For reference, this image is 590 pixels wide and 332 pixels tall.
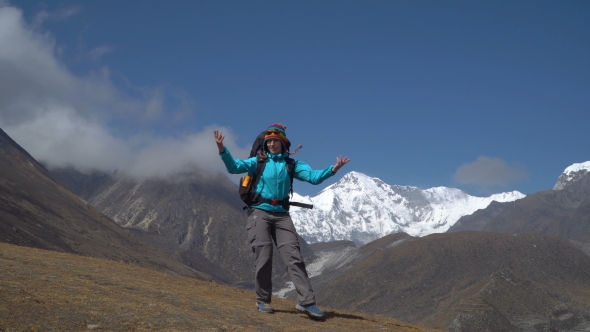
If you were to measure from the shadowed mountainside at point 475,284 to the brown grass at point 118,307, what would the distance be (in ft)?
195

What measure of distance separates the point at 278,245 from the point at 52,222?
92522 mm

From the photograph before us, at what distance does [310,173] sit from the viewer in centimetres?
1127

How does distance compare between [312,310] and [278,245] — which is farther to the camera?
[278,245]

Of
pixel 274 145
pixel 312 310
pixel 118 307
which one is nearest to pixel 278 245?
pixel 312 310

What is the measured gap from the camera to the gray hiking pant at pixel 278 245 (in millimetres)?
10836

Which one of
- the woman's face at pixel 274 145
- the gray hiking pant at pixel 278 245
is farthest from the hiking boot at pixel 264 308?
the woman's face at pixel 274 145

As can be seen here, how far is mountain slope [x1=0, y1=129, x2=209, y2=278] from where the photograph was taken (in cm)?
7694

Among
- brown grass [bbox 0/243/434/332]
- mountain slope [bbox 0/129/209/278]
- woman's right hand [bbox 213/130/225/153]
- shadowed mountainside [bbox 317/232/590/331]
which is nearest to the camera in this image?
brown grass [bbox 0/243/434/332]

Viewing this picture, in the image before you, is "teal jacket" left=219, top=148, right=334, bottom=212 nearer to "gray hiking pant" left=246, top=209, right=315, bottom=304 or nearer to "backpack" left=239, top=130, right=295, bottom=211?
"backpack" left=239, top=130, right=295, bottom=211

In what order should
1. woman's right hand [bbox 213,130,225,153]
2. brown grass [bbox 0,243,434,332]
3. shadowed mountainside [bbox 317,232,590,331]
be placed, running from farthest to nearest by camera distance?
shadowed mountainside [bbox 317,232,590,331] < woman's right hand [bbox 213,130,225,153] < brown grass [bbox 0,243,434,332]

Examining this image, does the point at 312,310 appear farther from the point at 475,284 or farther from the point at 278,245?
the point at 475,284

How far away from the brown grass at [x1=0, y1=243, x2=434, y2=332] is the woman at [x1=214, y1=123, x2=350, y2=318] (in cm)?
46

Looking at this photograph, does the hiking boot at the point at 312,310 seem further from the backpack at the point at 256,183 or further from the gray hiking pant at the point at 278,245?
the backpack at the point at 256,183

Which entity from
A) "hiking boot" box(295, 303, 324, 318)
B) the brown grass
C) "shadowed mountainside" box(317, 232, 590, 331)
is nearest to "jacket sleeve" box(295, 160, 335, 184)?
"hiking boot" box(295, 303, 324, 318)
